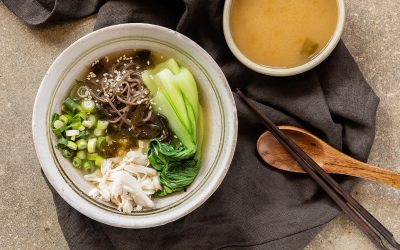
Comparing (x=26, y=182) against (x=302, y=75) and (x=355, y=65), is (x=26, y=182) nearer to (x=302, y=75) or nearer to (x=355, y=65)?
(x=302, y=75)

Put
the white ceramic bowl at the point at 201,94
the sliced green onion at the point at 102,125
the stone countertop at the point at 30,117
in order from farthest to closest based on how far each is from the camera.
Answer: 1. the stone countertop at the point at 30,117
2. the sliced green onion at the point at 102,125
3. the white ceramic bowl at the point at 201,94

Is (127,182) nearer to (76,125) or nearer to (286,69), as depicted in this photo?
(76,125)

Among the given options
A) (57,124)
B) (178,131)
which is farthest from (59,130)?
(178,131)

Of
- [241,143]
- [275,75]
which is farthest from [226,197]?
[275,75]

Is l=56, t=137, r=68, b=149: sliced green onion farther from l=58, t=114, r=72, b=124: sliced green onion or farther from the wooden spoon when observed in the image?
the wooden spoon

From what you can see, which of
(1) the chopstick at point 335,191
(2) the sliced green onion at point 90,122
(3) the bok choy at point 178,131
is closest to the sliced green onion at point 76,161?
(2) the sliced green onion at point 90,122

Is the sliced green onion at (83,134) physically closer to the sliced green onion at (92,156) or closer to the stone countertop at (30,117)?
the sliced green onion at (92,156)
